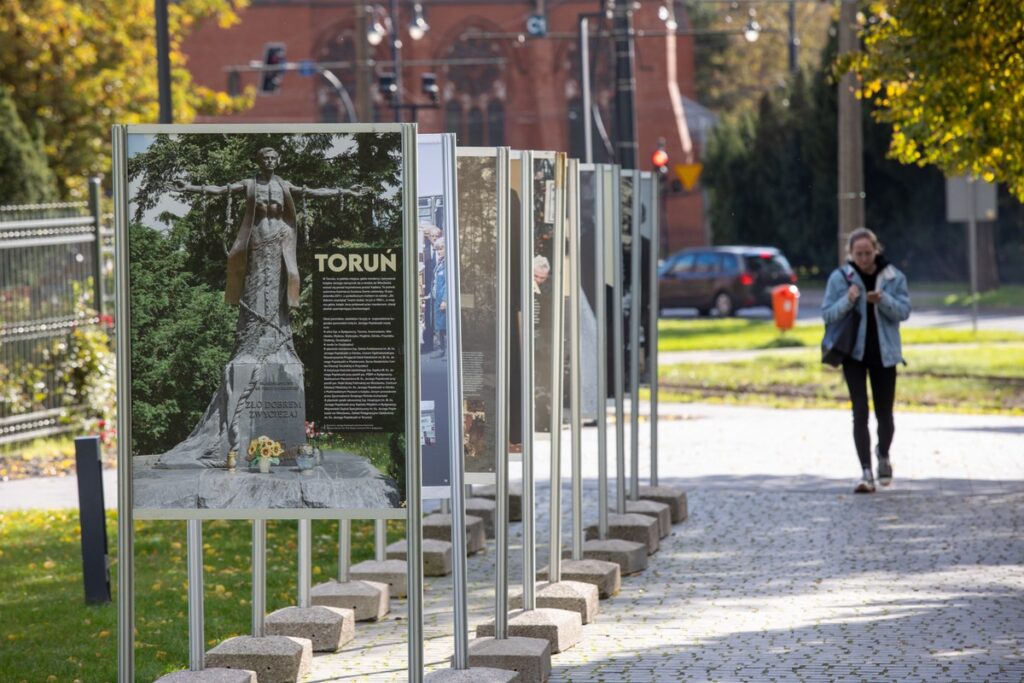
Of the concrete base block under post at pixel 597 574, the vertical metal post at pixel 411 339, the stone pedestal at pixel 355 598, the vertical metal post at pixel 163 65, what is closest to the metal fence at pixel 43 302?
the vertical metal post at pixel 163 65

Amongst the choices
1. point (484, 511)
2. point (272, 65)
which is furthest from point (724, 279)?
point (484, 511)

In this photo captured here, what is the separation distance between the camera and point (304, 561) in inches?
293

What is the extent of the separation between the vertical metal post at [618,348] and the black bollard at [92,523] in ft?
9.23

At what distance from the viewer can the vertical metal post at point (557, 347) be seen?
7680mm

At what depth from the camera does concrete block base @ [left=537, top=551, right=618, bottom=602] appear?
341 inches

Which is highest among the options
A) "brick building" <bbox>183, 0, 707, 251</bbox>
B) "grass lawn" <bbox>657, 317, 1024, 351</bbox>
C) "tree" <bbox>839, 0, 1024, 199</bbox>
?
"brick building" <bbox>183, 0, 707, 251</bbox>

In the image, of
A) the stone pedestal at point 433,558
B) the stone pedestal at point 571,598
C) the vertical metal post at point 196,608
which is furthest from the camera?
the stone pedestal at point 433,558

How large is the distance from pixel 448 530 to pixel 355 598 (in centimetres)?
190

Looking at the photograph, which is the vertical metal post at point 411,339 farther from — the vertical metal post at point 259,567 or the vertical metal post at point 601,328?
the vertical metal post at point 601,328

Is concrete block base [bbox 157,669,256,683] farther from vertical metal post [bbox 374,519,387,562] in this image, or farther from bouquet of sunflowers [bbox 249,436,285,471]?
vertical metal post [bbox 374,519,387,562]

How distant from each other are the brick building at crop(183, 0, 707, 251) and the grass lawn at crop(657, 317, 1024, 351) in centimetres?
3514

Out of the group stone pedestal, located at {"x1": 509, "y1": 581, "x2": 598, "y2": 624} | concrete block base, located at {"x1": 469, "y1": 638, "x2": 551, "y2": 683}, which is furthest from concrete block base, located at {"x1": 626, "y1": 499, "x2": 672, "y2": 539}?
concrete block base, located at {"x1": 469, "y1": 638, "x2": 551, "y2": 683}

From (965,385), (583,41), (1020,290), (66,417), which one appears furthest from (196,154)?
(1020,290)

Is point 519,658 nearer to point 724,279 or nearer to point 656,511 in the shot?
point 656,511
